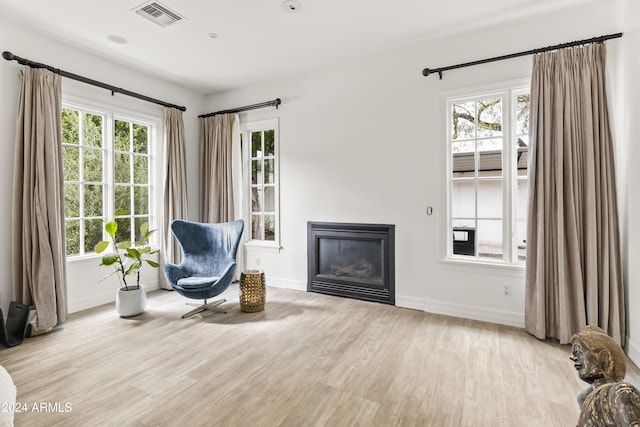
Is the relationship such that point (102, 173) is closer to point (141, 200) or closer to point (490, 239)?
point (141, 200)

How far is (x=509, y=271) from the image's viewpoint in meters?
3.18

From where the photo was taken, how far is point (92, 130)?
3.87 m

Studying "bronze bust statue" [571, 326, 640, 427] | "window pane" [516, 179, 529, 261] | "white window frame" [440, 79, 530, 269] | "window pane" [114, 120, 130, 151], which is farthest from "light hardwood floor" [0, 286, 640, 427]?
"window pane" [114, 120, 130, 151]

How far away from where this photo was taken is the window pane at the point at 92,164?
3.80 m

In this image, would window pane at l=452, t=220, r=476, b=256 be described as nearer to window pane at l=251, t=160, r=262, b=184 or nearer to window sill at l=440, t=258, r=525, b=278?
window sill at l=440, t=258, r=525, b=278

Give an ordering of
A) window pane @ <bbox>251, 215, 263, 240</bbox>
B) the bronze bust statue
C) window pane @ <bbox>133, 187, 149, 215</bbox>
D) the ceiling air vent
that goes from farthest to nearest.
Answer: window pane @ <bbox>251, 215, 263, 240</bbox> → window pane @ <bbox>133, 187, 149, 215</bbox> → the ceiling air vent → the bronze bust statue

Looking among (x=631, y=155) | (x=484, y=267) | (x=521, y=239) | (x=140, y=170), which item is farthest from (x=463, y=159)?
(x=140, y=170)

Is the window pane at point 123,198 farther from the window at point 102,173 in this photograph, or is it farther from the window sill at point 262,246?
the window sill at point 262,246

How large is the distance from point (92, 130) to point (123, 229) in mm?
1241

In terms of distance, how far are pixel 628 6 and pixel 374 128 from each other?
226cm

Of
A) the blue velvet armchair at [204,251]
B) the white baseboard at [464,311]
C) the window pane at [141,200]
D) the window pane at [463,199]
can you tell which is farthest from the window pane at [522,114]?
the window pane at [141,200]

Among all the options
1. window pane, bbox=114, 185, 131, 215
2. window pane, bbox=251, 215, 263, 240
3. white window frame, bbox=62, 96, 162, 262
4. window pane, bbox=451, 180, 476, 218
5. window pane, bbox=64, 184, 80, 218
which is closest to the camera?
window pane, bbox=451, 180, 476, 218

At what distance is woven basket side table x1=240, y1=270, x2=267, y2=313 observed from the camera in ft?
11.7

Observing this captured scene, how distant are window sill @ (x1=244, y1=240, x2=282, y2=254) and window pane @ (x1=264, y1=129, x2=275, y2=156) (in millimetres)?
1288
